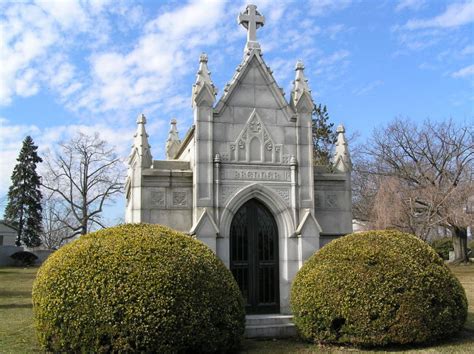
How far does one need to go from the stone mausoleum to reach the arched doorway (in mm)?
23

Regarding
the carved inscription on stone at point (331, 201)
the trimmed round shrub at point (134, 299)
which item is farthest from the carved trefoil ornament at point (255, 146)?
the trimmed round shrub at point (134, 299)

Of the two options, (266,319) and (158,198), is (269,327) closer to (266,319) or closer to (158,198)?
(266,319)

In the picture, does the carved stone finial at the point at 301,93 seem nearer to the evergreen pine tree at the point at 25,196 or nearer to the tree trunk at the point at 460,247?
the tree trunk at the point at 460,247

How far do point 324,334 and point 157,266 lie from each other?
3.46 meters

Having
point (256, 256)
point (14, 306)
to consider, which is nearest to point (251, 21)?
point (256, 256)

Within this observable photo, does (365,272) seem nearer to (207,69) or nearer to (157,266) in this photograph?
(157,266)

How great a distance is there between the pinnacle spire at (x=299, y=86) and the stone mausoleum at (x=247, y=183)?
31mm

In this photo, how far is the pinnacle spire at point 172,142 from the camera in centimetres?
1822

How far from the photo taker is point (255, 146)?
1228 centimetres

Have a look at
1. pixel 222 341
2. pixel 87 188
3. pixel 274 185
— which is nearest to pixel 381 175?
pixel 87 188

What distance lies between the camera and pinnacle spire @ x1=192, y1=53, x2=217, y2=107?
39.6ft

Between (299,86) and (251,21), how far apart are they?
197cm

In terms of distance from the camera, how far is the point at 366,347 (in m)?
9.74

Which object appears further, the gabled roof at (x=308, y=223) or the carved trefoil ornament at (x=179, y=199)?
the gabled roof at (x=308, y=223)
